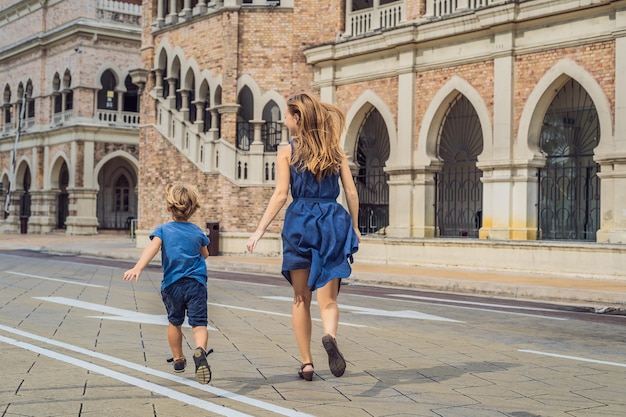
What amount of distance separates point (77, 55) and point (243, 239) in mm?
23714

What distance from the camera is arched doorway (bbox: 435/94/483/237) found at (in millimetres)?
22844

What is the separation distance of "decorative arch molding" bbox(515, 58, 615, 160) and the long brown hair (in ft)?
44.5

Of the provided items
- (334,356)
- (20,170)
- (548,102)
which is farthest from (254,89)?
(20,170)

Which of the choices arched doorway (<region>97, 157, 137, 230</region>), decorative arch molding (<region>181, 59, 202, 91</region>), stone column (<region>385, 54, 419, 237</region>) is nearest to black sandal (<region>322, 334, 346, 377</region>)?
stone column (<region>385, 54, 419, 237</region>)

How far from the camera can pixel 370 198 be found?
80.3 feet

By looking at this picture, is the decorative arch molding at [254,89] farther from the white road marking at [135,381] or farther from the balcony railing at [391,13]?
the white road marking at [135,381]

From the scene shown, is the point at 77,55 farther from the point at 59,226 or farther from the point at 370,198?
the point at 370,198

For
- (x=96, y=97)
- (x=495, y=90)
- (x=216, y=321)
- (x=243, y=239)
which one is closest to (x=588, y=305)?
(x=216, y=321)

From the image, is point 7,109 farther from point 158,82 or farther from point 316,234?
point 316,234

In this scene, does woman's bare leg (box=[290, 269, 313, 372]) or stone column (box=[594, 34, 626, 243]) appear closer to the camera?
woman's bare leg (box=[290, 269, 313, 372])

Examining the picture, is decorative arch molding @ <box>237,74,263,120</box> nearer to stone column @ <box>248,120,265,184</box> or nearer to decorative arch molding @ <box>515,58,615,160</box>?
stone column @ <box>248,120,265,184</box>

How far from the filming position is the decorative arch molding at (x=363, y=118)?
76.1ft

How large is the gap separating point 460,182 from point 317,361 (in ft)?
56.1

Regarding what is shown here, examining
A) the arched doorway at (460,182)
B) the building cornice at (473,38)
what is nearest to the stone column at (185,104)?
the building cornice at (473,38)
